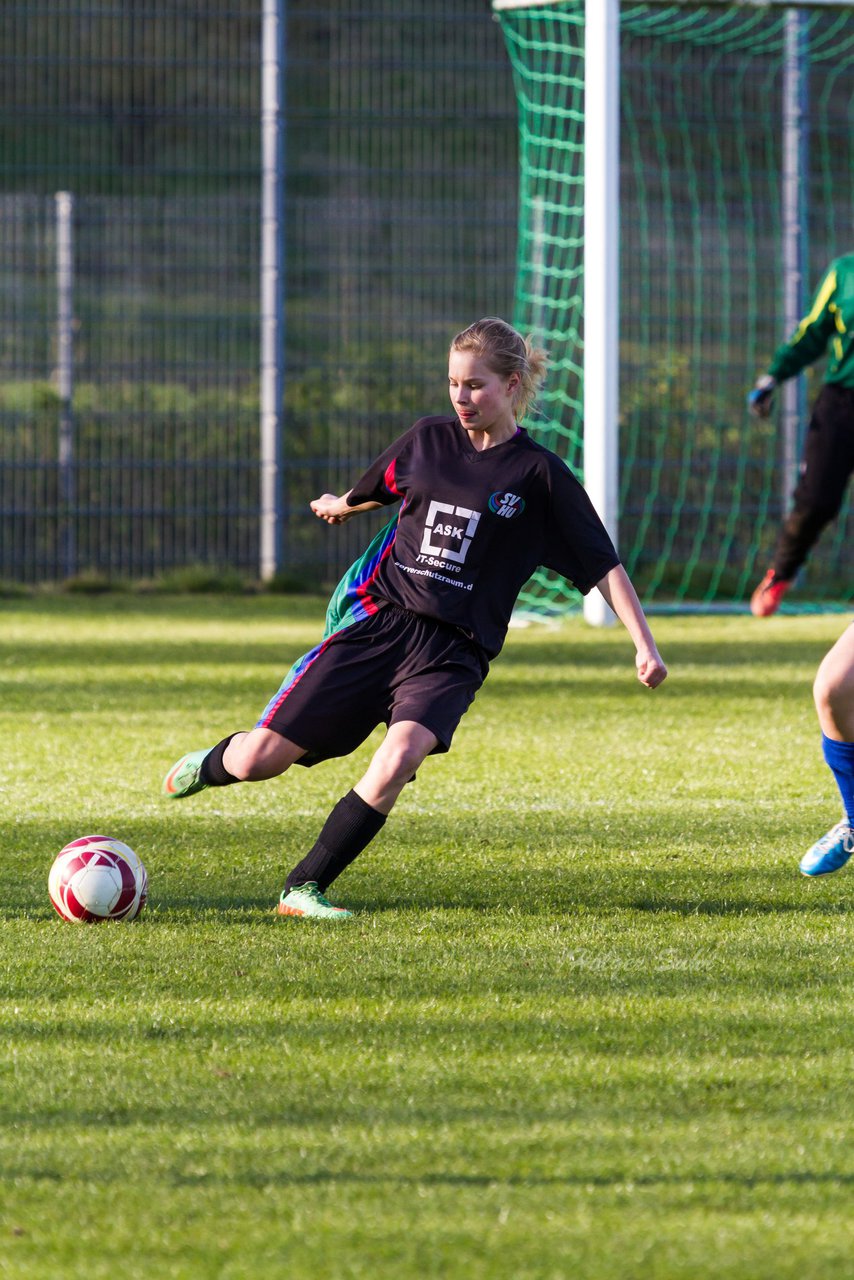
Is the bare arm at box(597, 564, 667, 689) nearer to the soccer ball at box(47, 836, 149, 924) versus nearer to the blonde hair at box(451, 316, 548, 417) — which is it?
the blonde hair at box(451, 316, 548, 417)

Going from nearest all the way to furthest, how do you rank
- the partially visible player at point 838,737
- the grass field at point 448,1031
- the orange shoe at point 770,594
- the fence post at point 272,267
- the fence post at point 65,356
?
the grass field at point 448,1031 → the partially visible player at point 838,737 → the orange shoe at point 770,594 → the fence post at point 272,267 → the fence post at point 65,356

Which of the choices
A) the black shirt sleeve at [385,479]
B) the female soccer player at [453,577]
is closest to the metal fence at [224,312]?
the black shirt sleeve at [385,479]

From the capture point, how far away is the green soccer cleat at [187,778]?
461cm

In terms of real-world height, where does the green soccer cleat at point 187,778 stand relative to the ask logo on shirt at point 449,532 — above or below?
below

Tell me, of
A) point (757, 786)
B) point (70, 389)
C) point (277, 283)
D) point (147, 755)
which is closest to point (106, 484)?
point (70, 389)

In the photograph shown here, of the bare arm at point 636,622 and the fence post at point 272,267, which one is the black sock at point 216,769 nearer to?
the bare arm at point 636,622

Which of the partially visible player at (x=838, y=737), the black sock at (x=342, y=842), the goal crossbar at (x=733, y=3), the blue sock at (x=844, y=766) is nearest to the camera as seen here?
the black sock at (x=342, y=842)

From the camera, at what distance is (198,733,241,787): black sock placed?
4477 mm

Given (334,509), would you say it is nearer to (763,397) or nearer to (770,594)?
(763,397)

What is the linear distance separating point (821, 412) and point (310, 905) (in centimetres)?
513

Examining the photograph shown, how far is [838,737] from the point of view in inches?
179

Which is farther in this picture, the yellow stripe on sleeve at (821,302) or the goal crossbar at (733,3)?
the goal crossbar at (733,3)

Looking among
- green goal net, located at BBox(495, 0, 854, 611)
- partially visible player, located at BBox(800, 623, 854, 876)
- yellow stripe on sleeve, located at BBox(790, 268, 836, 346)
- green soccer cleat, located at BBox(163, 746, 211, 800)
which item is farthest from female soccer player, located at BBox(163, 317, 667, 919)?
green goal net, located at BBox(495, 0, 854, 611)

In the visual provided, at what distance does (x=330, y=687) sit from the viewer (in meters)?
4.30
